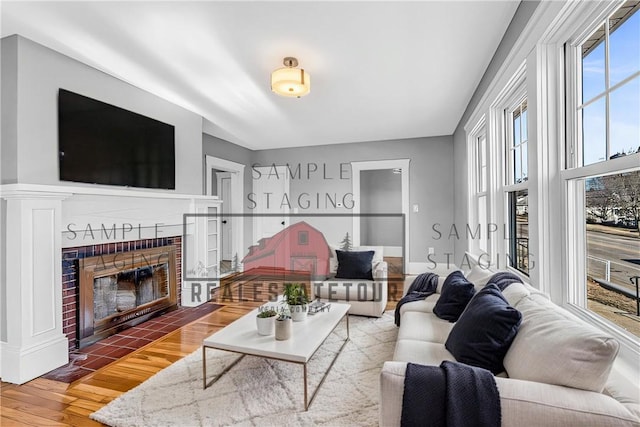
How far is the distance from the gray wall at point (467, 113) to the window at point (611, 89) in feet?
1.60

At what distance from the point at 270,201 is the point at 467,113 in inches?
151

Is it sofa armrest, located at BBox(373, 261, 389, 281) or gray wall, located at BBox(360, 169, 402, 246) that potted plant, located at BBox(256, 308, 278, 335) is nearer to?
sofa armrest, located at BBox(373, 261, 389, 281)

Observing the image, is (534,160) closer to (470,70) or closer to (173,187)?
(470,70)

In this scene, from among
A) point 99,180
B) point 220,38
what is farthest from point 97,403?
point 220,38

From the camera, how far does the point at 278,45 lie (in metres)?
2.43

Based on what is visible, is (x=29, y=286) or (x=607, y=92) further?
(x=29, y=286)

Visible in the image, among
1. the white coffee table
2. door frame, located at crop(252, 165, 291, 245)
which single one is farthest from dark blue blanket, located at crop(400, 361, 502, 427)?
door frame, located at crop(252, 165, 291, 245)

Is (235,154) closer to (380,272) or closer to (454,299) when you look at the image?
(380,272)

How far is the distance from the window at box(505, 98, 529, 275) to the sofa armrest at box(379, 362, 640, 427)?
1.42m

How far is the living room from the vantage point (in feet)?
5.39

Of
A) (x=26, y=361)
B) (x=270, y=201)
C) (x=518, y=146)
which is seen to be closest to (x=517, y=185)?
(x=518, y=146)

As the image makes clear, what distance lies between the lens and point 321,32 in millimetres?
2260

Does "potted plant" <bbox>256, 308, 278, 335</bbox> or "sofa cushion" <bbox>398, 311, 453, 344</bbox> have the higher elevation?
"potted plant" <bbox>256, 308, 278, 335</bbox>

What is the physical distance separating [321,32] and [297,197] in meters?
4.11
